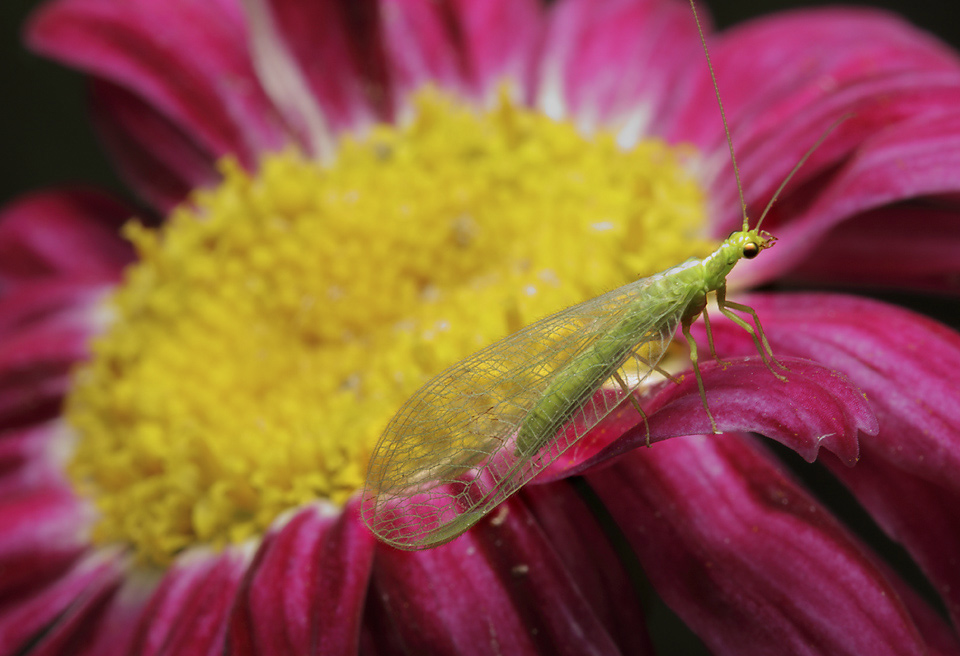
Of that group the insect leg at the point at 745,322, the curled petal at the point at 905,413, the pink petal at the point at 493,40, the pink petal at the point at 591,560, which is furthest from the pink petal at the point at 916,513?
the pink petal at the point at 493,40

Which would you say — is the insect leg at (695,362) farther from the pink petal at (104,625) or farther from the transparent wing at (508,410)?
the pink petal at (104,625)

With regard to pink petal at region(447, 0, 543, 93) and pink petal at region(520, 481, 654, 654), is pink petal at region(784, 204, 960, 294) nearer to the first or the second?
pink petal at region(520, 481, 654, 654)

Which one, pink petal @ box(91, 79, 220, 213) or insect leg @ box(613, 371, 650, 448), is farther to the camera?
pink petal @ box(91, 79, 220, 213)

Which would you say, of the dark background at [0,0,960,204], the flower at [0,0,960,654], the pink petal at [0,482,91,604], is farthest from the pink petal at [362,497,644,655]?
the dark background at [0,0,960,204]

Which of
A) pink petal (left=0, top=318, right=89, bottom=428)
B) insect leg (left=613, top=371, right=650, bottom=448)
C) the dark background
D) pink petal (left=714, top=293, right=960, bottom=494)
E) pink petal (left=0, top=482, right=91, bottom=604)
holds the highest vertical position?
the dark background

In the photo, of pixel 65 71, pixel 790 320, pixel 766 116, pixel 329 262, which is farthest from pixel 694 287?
pixel 65 71

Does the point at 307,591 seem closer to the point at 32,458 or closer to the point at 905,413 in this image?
the point at 905,413
